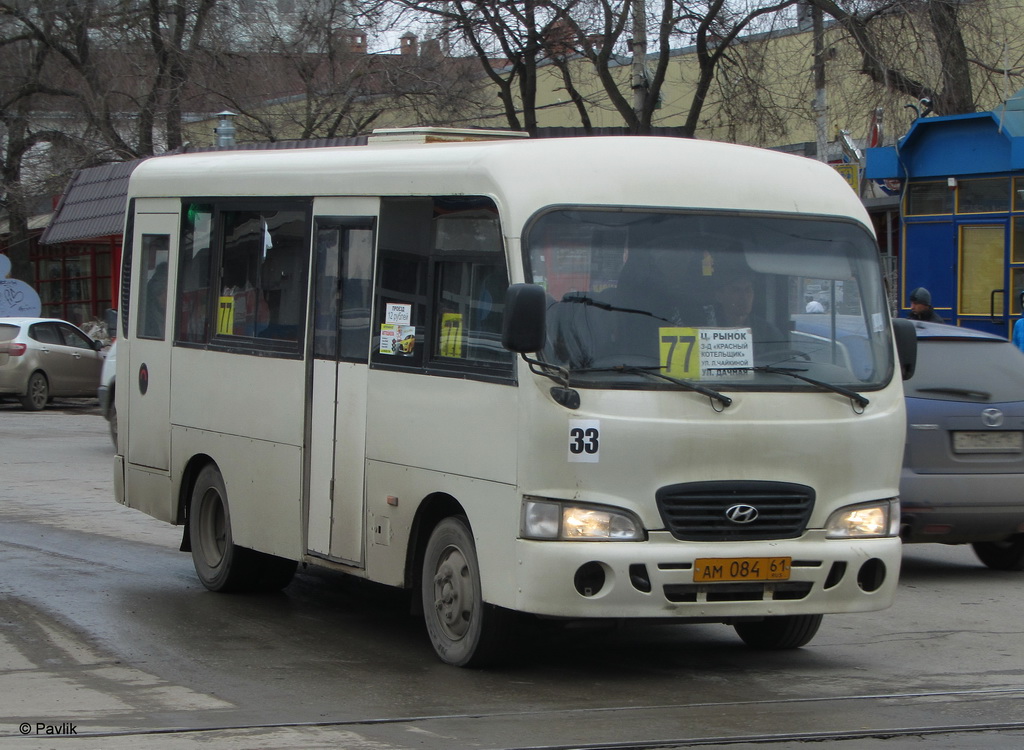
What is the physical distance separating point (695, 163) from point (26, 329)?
73.0 ft

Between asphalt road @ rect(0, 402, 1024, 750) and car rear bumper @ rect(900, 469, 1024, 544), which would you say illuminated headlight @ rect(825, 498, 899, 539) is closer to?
asphalt road @ rect(0, 402, 1024, 750)

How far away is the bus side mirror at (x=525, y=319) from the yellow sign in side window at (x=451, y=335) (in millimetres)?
787

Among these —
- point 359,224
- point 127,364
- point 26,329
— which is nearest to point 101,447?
point 26,329

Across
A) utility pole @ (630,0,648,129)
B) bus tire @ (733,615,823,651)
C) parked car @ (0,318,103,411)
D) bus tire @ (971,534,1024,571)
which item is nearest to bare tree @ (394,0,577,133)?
utility pole @ (630,0,648,129)

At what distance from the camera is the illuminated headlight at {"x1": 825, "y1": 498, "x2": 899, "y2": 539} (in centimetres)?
717

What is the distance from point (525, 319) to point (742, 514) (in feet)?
4.35

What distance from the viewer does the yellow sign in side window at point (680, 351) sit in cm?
699

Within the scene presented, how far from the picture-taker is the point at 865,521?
727 cm

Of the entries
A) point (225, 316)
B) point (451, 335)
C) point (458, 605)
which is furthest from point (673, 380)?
point (225, 316)

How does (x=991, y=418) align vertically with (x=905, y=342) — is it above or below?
below

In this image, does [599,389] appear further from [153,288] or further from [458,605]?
[153,288]

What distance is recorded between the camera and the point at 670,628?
8859 mm

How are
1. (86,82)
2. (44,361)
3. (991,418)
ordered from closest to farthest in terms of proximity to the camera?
(991,418) → (44,361) → (86,82)

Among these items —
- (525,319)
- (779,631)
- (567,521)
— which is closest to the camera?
(525,319)
